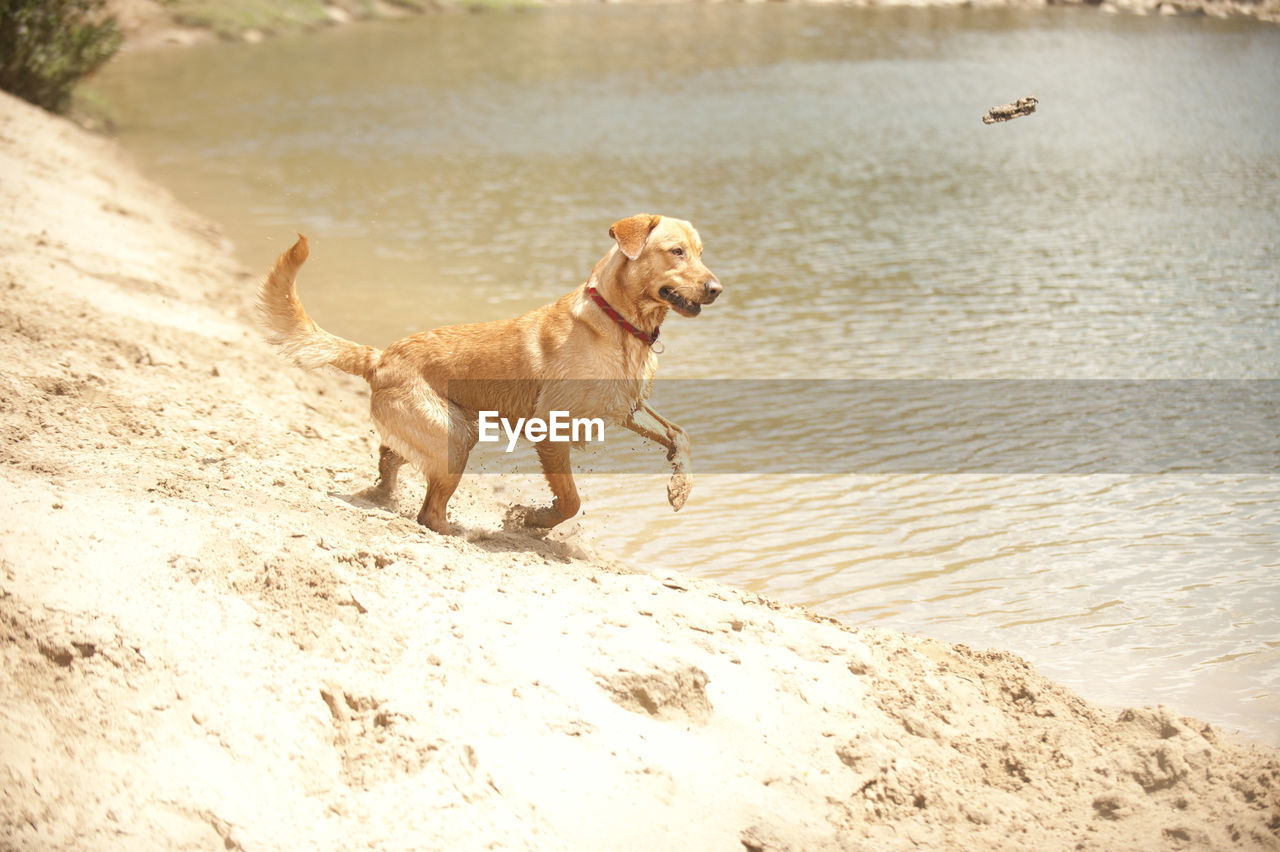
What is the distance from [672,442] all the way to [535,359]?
891 mm

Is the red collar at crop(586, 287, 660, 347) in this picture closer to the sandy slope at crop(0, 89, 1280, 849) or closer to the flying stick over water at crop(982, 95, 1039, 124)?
the sandy slope at crop(0, 89, 1280, 849)

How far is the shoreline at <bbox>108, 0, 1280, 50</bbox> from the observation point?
90.6 feet

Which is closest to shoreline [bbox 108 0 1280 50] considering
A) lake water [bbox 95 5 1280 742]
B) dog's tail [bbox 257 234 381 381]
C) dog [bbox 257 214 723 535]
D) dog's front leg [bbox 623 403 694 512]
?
lake water [bbox 95 5 1280 742]

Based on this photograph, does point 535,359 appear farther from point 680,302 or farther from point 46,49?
point 46,49

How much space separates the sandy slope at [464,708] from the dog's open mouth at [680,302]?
1380mm

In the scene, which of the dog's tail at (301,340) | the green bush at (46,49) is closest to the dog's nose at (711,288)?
the dog's tail at (301,340)

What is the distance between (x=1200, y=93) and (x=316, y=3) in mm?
30826

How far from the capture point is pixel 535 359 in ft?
19.3

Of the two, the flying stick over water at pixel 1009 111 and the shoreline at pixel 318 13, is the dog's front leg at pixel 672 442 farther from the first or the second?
the shoreline at pixel 318 13

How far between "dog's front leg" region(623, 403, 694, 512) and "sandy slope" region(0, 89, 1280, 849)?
18.1 inches

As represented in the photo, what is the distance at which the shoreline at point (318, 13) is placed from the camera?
90.6ft

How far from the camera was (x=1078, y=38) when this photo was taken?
3067cm

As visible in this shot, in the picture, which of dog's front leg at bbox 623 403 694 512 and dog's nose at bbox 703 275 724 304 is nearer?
dog's nose at bbox 703 275 724 304

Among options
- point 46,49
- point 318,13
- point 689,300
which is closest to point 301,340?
point 689,300
